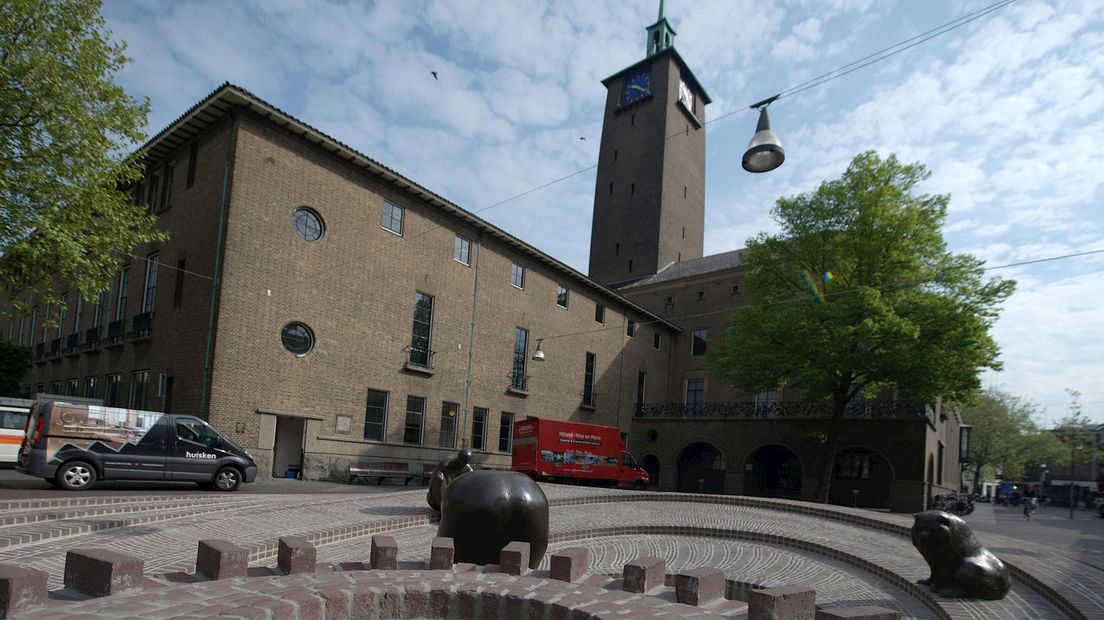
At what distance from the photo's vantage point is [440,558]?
6.11m

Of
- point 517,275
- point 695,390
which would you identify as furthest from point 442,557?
point 695,390

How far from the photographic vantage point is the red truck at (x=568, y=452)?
2639cm

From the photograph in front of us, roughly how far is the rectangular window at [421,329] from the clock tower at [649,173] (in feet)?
76.1

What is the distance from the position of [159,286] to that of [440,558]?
20.9 m

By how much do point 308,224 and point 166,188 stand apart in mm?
6081

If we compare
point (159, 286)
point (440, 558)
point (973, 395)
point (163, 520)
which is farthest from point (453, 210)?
point (440, 558)

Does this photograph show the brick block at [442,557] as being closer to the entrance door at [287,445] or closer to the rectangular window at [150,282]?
the entrance door at [287,445]

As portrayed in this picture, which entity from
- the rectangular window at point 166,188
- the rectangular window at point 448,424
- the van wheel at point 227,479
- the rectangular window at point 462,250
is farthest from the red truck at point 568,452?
the rectangular window at point 166,188

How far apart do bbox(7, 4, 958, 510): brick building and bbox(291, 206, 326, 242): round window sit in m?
0.08

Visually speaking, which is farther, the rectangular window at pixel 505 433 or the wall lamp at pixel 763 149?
the rectangular window at pixel 505 433

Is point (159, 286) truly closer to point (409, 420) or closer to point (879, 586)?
point (409, 420)

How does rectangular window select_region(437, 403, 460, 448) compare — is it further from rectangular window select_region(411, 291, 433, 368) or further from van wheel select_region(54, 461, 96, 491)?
van wheel select_region(54, 461, 96, 491)

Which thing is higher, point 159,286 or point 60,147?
point 60,147

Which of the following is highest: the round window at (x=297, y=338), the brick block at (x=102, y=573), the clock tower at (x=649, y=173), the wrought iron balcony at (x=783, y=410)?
the clock tower at (x=649, y=173)
